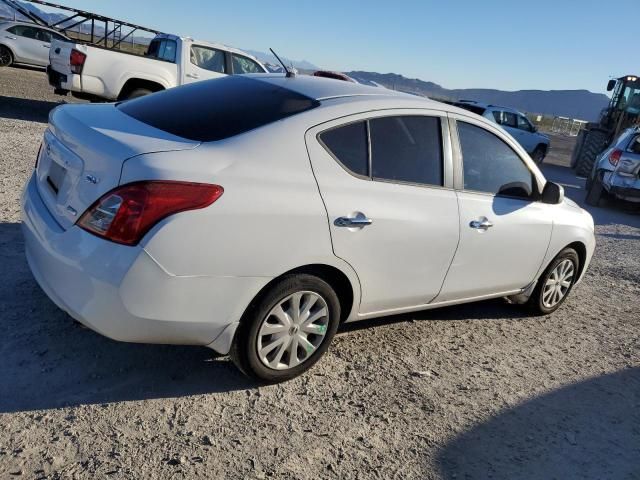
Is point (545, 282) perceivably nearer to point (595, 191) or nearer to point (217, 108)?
point (217, 108)

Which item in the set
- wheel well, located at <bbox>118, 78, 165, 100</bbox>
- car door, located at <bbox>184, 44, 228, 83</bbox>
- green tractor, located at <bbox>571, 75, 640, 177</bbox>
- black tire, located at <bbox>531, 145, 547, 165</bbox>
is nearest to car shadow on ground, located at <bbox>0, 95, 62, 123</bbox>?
wheel well, located at <bbox>118, 78, 165, 100</bbox>

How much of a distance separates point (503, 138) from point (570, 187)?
12046 mm

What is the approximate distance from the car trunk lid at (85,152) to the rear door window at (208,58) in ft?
31.3

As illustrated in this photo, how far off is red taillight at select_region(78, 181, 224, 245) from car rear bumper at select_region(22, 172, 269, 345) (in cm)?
6

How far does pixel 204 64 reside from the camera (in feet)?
41.4

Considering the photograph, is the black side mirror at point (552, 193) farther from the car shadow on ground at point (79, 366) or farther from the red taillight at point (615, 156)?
the red taillight at point (615, 156)

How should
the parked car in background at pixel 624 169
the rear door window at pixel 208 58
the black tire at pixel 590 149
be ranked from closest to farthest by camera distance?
the parked car in background at pixel 624 169
the rear door window at pixel 208 58
the black tire at pixel 590 149

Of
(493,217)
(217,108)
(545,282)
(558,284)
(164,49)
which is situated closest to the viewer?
(217,108)

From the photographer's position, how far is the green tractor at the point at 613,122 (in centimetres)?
1739

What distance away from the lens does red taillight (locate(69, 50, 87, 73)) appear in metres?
10.8

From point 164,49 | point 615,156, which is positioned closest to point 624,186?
point 615,156

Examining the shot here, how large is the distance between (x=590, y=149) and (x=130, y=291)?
17.4m

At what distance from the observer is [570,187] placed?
50.0 ft

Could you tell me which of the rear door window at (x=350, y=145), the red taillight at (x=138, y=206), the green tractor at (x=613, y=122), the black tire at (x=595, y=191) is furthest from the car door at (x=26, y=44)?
the red taillight at (x=138, y=206)
